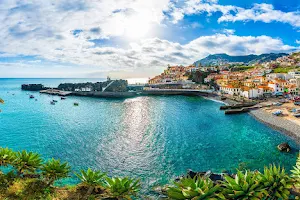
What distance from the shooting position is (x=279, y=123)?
42.5 metres

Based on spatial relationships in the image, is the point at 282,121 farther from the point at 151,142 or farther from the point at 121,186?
the point at 121,186

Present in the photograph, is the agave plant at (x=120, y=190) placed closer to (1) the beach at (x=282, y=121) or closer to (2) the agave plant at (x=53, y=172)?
(2) the agave plant at (x=53, y=172)

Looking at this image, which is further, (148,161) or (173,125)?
(173,125)

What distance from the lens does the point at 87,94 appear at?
4190 inches

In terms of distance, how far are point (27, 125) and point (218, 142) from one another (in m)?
37.0

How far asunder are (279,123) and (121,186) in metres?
41.4

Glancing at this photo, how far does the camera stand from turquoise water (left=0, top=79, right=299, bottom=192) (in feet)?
81.9

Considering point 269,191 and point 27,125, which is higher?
point 269,191

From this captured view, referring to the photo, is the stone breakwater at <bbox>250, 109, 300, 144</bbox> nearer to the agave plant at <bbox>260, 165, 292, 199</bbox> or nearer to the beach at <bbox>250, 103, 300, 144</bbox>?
the beach at <bbox>250, 103, 300, 144</bbox>

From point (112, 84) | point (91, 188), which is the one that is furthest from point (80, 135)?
point (112, 84)

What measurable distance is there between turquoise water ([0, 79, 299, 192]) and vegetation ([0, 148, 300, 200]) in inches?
359

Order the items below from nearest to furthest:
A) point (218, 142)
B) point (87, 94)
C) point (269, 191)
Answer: point (269, 191)
point (218, 142)
point (87, 94)

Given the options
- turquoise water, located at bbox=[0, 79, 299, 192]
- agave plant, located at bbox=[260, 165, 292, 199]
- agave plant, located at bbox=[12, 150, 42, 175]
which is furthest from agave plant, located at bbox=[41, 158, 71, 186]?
agave plant, located at bbox=[260, 165, 292, 199]

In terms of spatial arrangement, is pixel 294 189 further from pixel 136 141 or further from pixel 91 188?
pixel 136 141
